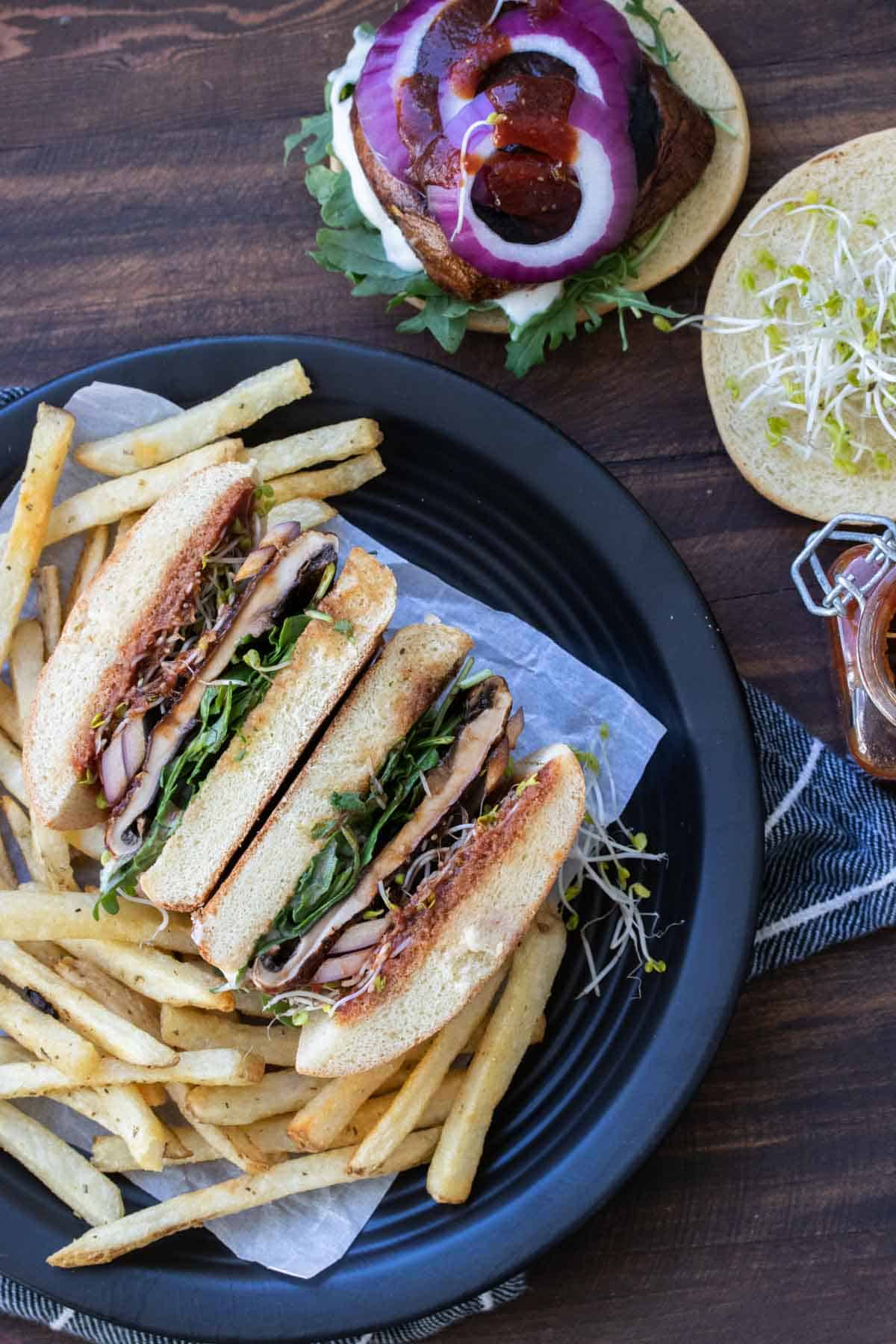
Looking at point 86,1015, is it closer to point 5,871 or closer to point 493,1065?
point 5,871

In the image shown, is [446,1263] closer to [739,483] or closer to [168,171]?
[739,483]

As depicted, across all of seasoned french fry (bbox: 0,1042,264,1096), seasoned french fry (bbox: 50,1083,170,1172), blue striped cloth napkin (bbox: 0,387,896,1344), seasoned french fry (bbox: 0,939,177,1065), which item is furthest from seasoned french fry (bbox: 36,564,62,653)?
blue striped cloth napkin (bbox: 0,387,896,1344)

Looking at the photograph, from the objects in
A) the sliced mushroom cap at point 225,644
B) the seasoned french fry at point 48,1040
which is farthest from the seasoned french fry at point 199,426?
the seasoned french fry at point 48,1040

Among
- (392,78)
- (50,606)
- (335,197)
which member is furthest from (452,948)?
(392,78)

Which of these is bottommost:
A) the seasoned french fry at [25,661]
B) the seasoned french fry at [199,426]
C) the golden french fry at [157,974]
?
the golden french fry at [157,974]

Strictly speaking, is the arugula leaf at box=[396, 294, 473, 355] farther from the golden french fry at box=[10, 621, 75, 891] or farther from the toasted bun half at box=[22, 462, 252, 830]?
the golden french fry at box=[10, 621, 75, 891]

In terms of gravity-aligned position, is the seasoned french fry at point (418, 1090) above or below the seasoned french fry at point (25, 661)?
below

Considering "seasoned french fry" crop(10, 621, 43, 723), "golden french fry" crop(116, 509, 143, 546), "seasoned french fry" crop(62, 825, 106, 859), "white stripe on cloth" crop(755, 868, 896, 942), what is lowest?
"white stripe on cloth" crop(755, 868, 896, 942)

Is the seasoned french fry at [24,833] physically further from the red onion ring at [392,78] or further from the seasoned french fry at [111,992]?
the red onion ring at [392,78]
